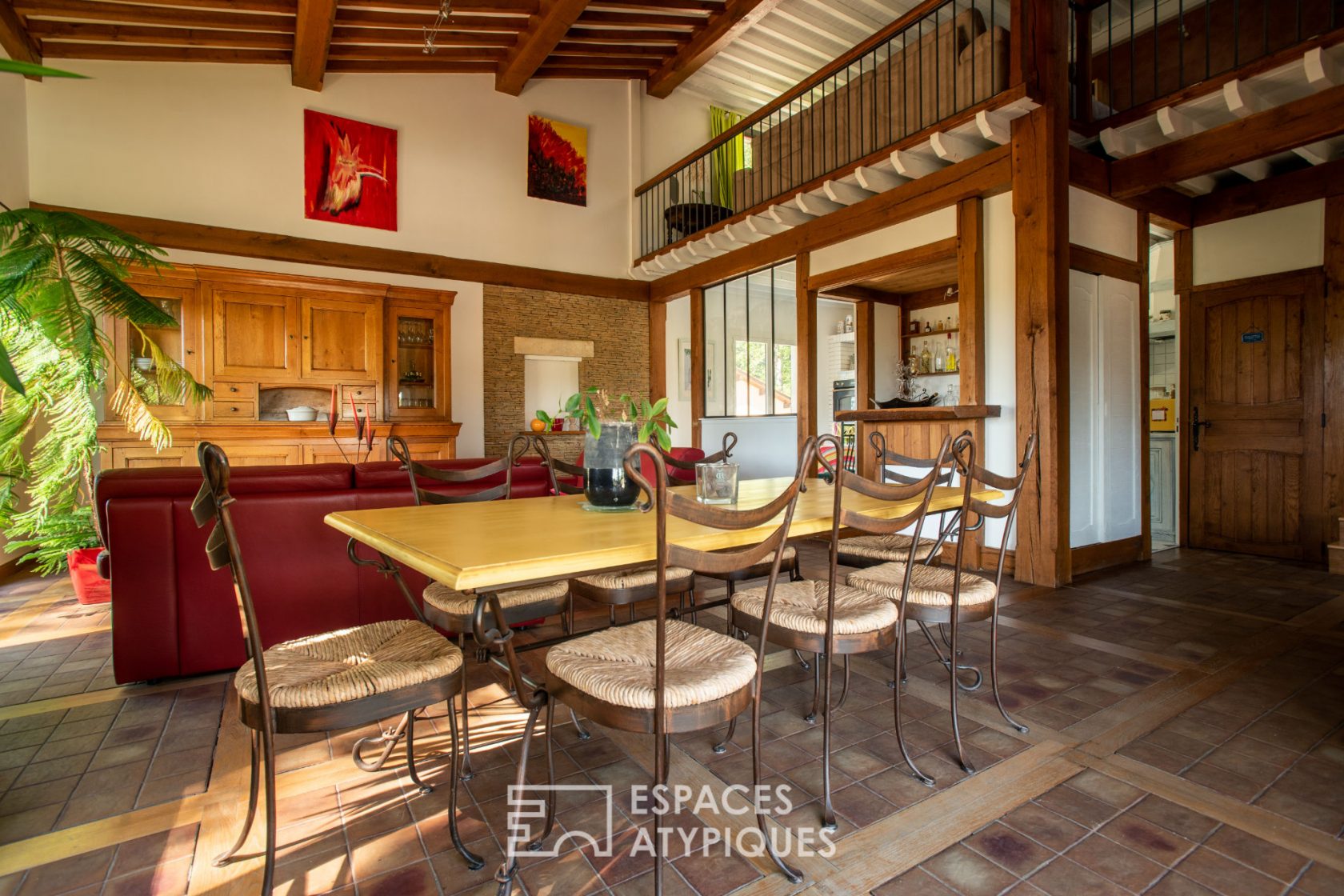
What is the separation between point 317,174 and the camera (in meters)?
6.40

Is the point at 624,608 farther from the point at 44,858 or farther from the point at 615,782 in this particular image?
the point at 44,858

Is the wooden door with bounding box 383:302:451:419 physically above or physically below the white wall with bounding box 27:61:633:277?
below

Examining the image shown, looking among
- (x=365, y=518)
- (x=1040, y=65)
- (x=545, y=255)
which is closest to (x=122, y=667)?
(x=365, y=518)

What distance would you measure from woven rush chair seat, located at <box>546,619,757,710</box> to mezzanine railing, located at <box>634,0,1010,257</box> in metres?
4.26

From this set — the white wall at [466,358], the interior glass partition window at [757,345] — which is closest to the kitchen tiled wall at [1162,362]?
the interior glass partition window at [757,345]

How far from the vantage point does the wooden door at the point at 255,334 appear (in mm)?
5613

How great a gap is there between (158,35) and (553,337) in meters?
4.25

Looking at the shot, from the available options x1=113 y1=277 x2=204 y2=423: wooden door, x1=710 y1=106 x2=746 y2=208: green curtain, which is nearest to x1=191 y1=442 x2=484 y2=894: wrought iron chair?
x1=113 y1=277 x2=204 y2=423: wooden door

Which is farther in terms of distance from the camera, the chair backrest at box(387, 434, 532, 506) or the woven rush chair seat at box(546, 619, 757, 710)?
the chair backrest at box(387, 434, 532, 506)

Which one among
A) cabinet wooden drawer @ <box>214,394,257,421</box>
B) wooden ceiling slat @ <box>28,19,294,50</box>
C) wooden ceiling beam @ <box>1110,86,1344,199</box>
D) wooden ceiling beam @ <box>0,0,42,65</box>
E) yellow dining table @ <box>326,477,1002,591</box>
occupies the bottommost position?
yellow dining table @ <box>326,477,1002,591</box>

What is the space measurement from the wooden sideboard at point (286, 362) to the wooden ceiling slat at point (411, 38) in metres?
2.23

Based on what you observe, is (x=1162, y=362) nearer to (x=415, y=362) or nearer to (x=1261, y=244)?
(x=1261, y=244)

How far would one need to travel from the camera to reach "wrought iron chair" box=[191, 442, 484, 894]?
1258 mm

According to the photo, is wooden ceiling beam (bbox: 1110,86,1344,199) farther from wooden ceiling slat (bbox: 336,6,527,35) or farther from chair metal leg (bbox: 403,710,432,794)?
wooden ceiling slat (bbox: 336,6,527,35)
